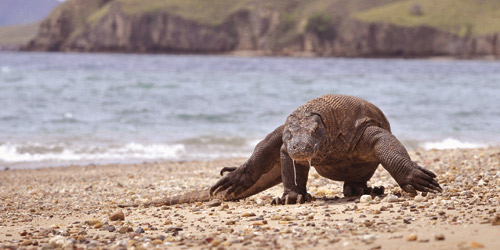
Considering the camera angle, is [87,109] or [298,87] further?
[298,87]

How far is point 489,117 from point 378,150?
15670 millimetres

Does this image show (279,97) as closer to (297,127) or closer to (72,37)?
(297,127)

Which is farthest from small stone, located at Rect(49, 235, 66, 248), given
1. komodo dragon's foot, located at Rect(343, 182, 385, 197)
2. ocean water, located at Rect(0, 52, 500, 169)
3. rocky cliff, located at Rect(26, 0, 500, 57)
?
rocky cliff, located at Rect(26, 0, 500, 57)

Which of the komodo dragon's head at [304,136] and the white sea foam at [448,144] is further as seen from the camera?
the white sea foam at [448,144]

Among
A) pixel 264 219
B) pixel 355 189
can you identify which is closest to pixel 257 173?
pixel 355 189

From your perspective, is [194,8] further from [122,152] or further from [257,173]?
[257,173]

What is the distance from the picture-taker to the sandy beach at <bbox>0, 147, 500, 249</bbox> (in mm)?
4477

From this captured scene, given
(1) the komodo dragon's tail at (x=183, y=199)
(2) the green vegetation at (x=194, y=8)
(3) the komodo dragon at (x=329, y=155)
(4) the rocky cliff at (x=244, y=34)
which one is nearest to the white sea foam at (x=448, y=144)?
(3) the komodo dragon at (x=329, y=155)

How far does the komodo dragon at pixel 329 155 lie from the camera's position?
19.9ft

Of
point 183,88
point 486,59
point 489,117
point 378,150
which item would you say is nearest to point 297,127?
point 378,150

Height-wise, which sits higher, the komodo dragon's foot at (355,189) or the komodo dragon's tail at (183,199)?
the komodo dragon's foot at (355,189)

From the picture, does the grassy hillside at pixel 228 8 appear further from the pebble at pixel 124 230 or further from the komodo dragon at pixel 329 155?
the pebble at pixel 124 230

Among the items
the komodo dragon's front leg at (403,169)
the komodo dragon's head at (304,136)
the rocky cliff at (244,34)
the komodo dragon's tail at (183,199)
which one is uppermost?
the komodo dragon's head at (304,136)

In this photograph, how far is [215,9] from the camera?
140m
